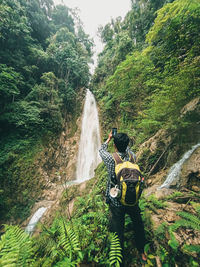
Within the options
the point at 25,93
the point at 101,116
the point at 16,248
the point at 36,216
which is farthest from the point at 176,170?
the point at 25,93

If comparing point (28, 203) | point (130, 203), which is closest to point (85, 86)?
point (28, 203)

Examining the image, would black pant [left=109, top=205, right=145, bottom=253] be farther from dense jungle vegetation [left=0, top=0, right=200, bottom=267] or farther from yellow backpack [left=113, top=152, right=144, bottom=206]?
yellow backpack [left=113, top=152, right=144, bottom=206]

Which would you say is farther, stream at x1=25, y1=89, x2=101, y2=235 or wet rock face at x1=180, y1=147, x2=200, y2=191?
stream at x1=25, y1=89, x2=101, y2=235

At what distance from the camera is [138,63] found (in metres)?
4.88

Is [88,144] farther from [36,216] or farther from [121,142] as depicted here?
[121,142]

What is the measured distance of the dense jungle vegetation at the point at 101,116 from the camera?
1.32 m

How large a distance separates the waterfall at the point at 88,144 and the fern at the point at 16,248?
10185 millimetres

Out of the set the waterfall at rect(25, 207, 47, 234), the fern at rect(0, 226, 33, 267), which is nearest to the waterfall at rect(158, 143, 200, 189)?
the fern at rect(0, 226, 33, 267)

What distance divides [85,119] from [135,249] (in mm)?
15035

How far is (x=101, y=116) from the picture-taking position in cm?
1477

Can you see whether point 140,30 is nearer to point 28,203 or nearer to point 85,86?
point 85,86

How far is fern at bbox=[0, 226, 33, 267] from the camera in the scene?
935 mm

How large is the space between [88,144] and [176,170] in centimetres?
1110

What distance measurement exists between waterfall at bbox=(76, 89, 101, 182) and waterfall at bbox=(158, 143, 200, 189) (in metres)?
9.05
